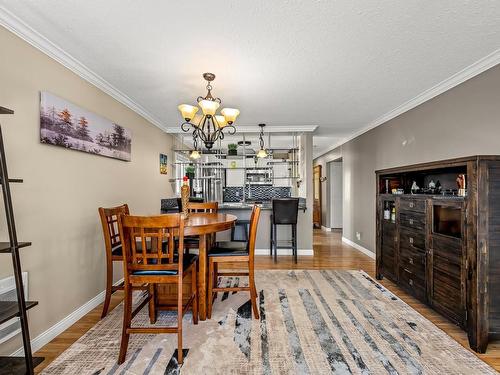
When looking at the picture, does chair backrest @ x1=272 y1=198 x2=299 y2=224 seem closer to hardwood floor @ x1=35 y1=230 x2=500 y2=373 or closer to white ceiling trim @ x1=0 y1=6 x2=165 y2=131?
hardwood floor @ x1=35 y1=230 x2=500 y2=373

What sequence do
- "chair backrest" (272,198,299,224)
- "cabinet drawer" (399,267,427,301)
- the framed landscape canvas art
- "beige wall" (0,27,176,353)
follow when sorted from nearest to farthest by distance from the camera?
"beige wall" (0,27,176,353) → the framed landscape canvas art → "cabinet drawer" (399,267,427,301) → "chair backrest" (272,198,299,224)

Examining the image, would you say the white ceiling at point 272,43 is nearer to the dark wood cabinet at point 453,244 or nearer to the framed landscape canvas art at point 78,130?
the framed landscape canvas art at point 78,130

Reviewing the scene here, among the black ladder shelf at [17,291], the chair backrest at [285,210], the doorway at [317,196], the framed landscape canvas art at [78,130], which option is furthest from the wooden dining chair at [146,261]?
the doorway at [317,196]

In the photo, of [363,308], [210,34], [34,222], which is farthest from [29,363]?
[363,308]

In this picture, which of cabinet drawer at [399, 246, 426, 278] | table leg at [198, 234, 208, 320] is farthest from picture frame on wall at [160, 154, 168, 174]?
cabinet drawer at [399, 246, 426, 278]

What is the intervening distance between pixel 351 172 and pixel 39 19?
17.6ft

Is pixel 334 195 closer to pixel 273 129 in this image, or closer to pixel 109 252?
pixel 273 129

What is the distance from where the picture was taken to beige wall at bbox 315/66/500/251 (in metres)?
2.46

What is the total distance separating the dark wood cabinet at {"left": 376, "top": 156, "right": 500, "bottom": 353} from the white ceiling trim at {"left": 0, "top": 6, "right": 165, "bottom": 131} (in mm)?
3361

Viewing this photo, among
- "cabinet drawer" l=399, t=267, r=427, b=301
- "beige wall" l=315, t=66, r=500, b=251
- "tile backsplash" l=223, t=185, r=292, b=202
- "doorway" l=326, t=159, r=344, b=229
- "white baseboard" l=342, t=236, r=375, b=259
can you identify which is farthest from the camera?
"doorway" l=326, t=159, r=344, b=229

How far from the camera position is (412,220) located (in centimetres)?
286

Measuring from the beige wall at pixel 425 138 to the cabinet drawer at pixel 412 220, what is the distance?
753 millimetres

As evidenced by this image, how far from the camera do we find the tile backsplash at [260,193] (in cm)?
603

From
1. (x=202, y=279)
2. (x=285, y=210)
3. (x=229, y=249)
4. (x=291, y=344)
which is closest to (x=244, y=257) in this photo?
(x=229, y=249)
